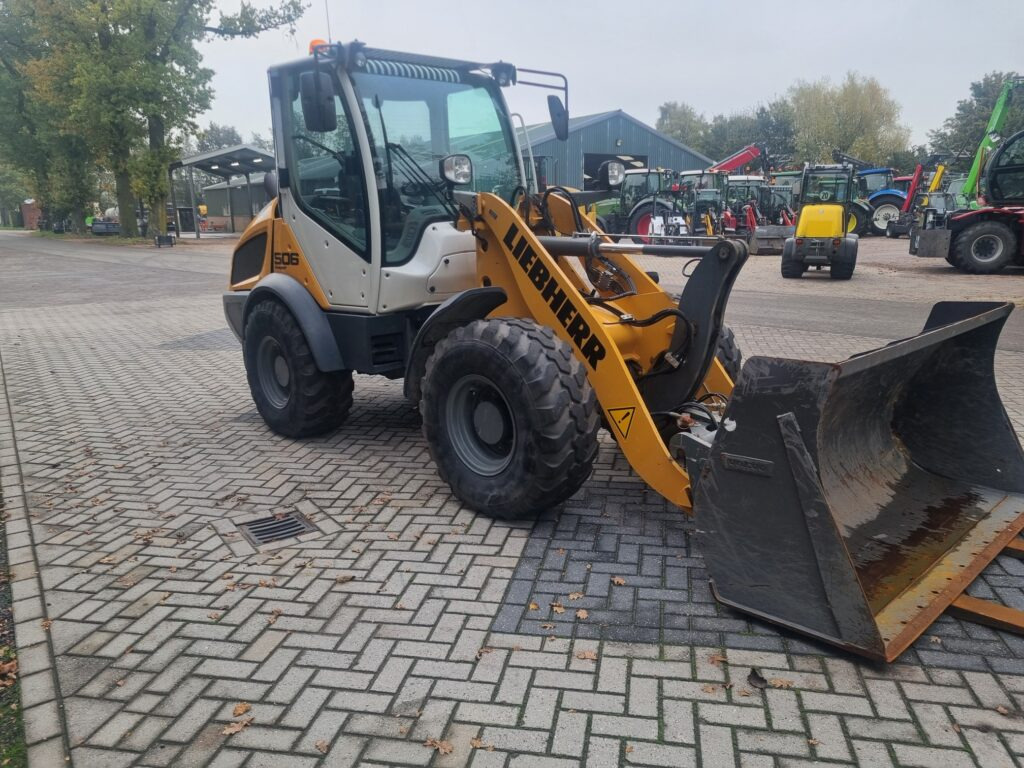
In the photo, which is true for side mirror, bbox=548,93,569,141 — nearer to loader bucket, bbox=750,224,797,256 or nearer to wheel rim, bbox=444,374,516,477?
wheel rim, bbox=444,374,516,477

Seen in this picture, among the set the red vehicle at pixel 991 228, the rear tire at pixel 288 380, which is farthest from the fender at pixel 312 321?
the red vehicle at pixel 991 228

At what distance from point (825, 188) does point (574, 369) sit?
19584 millimetres

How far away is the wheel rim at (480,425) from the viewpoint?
14.5 ft

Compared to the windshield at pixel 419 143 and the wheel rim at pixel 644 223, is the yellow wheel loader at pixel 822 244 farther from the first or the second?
the windshield at pixel 419 143

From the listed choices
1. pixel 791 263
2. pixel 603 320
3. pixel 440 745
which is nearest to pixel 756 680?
pixel 440 745

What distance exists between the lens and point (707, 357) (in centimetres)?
434

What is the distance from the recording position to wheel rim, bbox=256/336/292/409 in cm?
617

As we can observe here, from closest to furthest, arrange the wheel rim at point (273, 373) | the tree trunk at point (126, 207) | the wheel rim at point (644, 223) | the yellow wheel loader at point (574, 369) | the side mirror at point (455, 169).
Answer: the yellow wheel loader at point (574, 369)
the side mirror at point (455, 169)
the wheel rim at point (273, 373)
the wheel rim at point (644, 223)
the tree trunk at point (126, 207)

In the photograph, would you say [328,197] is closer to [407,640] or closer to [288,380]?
[288,380]

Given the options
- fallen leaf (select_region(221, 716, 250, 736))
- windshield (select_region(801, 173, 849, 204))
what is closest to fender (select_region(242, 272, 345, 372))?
fallen leaf (select_region(221, 716, 250, 736))

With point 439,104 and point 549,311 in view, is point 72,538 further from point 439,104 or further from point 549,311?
point 439,104

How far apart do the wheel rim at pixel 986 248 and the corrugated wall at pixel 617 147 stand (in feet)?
74.9

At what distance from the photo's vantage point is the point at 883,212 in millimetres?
31078

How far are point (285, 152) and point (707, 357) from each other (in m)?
3.51
